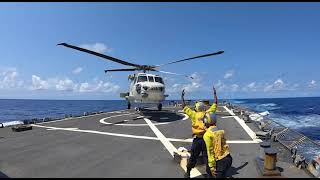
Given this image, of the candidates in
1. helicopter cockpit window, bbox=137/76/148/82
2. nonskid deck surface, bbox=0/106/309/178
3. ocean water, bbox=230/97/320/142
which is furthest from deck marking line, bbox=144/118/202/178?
ocean water, bbox=230/97/320/142

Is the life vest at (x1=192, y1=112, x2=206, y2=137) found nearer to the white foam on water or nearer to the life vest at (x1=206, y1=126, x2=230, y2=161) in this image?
the life vest at (x1=206, y1=126, x2=230, y2=161)

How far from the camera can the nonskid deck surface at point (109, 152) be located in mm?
9719

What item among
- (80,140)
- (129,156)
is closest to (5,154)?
(80,140)

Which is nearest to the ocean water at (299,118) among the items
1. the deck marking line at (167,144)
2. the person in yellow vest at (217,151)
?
the deck marking line at (167,144)

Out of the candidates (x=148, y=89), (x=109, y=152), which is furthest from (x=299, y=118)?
(x=109, y=152)

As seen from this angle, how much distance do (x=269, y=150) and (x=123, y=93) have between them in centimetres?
2350

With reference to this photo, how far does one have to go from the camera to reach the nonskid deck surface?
9.72m

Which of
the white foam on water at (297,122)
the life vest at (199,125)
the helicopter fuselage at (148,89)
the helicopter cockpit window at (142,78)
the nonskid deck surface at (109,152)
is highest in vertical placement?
the helicopter cockpit window at (142,78)

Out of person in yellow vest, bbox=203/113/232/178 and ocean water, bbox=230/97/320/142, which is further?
ocean water, bbox=230/97/320/142

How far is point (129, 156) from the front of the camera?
1207cm

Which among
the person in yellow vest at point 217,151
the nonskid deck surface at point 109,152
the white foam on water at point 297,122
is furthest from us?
the white foam on water at point 297,122

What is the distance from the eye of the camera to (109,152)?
42.0 feet

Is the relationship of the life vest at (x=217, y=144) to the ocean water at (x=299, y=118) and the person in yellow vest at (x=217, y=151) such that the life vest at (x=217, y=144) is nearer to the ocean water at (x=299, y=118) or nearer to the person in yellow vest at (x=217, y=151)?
the person in yellow vest at (x=217, y=151)

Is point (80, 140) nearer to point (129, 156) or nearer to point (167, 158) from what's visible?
point (129, 156)
